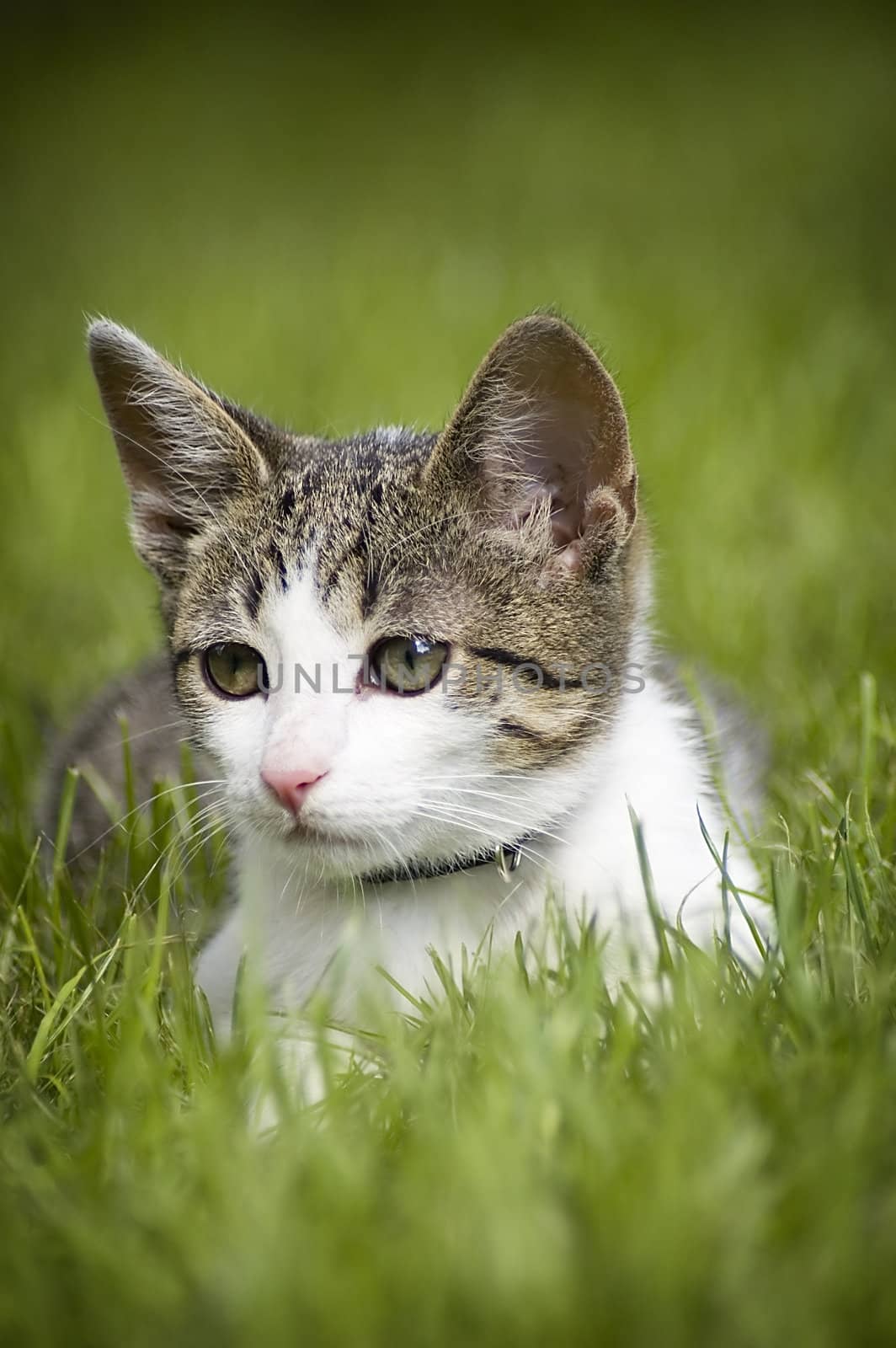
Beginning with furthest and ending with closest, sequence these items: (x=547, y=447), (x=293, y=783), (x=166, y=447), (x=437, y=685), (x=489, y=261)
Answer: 1. (x=489, y=261)
2. (x=166, y=447)
3. (x=547, y=447)
4. (x=437, y=685)
5. (x=293, y=783)

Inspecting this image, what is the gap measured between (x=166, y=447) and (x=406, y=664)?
0.62 meters

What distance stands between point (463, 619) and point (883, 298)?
4.10 metres

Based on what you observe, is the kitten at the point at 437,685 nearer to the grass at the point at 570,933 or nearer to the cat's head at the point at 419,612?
the cat's head at the point at 419,612

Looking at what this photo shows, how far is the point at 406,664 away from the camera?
1.59 meters

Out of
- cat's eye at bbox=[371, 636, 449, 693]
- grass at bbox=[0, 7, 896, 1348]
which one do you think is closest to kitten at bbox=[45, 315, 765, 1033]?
cat's eye at bbox=[371, 636, 449, 693]

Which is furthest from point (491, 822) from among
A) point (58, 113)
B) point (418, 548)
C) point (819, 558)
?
point (58, 113)

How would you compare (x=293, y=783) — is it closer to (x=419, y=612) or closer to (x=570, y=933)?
(x=419, y=612)

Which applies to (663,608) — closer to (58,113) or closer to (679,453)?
(679,453)

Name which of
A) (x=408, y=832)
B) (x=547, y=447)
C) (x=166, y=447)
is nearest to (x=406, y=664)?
(x=408, y=832)

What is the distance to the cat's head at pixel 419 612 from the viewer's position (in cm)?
151

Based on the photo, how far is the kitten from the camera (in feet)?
5.02

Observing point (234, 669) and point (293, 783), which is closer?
point (293, 783)

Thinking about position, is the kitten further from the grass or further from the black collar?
the grass

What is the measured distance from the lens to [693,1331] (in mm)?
914
